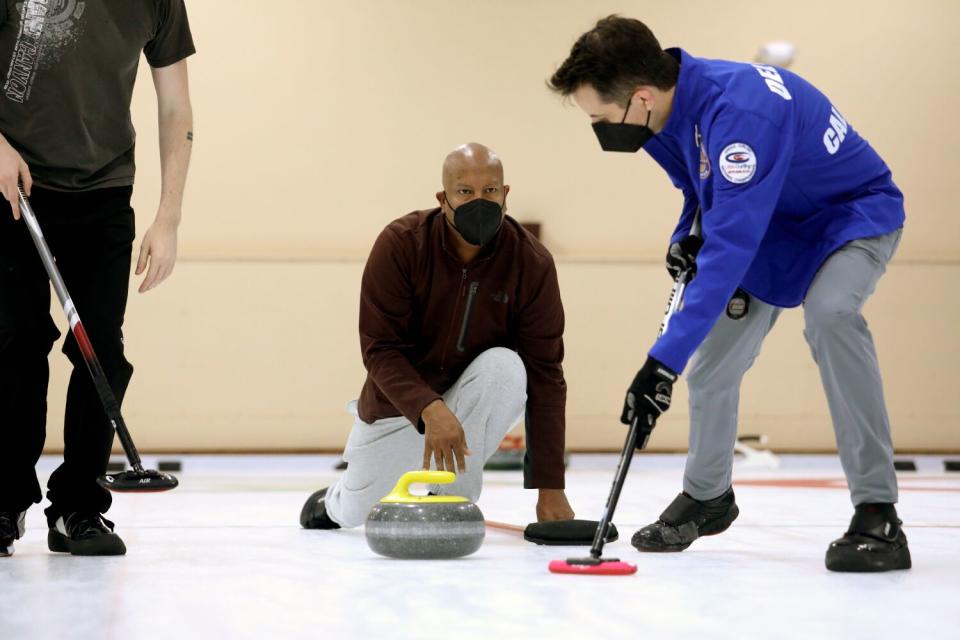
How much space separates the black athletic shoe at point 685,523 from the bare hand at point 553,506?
24cm

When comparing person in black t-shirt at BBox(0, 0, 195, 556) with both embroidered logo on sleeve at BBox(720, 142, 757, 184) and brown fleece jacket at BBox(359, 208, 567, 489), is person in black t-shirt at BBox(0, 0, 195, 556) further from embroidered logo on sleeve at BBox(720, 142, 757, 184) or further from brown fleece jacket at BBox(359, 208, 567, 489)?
embroidered logo on sleeve at BBox(720, 142, 757, 184)

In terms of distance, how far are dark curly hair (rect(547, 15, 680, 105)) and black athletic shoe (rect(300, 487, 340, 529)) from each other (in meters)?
1.39

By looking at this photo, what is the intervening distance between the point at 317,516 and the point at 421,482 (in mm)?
814

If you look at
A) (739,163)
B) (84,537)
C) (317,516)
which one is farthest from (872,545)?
(84,537)

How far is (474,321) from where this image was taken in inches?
115

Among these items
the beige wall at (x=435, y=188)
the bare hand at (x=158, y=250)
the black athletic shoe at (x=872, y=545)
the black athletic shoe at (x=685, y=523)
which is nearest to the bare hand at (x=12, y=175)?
the bare hand at (x=158, y=250)

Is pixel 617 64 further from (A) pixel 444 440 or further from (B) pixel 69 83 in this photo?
(B) pixel 69 83

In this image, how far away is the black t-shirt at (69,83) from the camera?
249 cm

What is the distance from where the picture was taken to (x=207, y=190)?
6848mm

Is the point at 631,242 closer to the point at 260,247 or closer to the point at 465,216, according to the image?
the point at 260,247

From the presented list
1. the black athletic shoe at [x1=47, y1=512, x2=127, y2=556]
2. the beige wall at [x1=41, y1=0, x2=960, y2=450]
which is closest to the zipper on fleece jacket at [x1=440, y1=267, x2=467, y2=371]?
the black athletic shoe at [x1=47, y1=512, x2=127, y2=556]

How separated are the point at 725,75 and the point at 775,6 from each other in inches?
199

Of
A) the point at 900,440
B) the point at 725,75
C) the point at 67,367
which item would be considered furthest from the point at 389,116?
the point at 725,75

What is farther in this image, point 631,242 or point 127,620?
point 631,242
